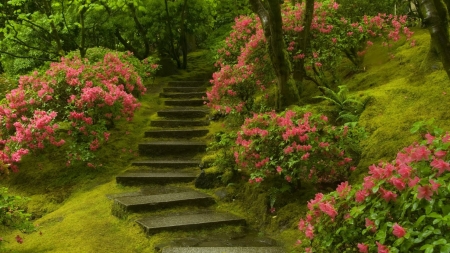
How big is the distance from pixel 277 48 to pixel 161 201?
9.70 feet

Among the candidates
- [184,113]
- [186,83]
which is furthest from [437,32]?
[186,83]

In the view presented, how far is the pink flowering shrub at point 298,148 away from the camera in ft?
16.3

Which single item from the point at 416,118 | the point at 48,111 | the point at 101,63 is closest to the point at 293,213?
the point at 416,118

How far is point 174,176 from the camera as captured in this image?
707 cm

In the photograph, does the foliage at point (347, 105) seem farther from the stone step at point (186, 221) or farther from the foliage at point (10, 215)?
the foliage at point (10, 215)

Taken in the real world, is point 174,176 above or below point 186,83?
below

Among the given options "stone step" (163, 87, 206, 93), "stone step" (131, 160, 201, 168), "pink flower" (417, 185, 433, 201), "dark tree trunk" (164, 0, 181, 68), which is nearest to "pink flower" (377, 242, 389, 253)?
"pink flower" (417, 185, 433, 201)

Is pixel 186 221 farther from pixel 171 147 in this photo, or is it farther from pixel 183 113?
pixel 183 113

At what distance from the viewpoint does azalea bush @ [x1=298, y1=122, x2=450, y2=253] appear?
2350mm

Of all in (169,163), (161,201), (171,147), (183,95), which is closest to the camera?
(161,201)

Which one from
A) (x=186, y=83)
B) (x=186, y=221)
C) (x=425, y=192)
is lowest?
(x=186, y=221)

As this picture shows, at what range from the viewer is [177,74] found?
14234 millimetres

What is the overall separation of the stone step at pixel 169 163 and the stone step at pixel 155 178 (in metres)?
0.36

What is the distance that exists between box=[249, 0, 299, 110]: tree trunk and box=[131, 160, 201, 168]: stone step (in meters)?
1.82
